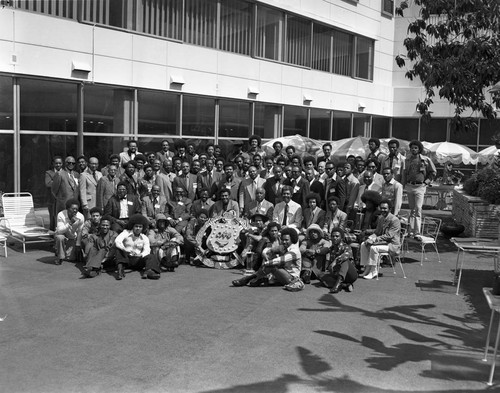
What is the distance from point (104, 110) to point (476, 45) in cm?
959

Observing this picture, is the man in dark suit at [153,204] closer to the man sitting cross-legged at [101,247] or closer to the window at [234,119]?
the man sitting cross-legged at [101,247]

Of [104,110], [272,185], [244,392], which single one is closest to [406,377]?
[244,392]

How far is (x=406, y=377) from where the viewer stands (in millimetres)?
6332

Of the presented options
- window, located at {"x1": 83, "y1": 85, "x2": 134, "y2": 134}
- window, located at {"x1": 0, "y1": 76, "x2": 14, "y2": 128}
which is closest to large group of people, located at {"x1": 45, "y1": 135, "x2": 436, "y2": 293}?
window, located at {"x1": 0, "y1": 76, "x2": 14, "y2": 128}

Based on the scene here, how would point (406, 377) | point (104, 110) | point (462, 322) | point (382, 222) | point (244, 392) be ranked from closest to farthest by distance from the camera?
point (244, 392), point (406, 377), point (462, 322), point (382, 222), point (104, 110)

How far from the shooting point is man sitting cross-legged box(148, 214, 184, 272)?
11664 millimetres

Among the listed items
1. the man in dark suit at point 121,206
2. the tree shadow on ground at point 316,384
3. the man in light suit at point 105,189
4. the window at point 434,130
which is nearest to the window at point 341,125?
the window at point 434,130

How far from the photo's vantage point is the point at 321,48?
26422 millimetres

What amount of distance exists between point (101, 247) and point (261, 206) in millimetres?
3242

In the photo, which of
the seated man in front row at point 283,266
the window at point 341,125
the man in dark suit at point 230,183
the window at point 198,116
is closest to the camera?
the seated man in front row at point 283,266

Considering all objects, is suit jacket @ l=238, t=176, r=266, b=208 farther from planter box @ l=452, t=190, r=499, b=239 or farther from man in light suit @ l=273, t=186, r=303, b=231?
planter box @ l=452, t=190, r=499, b=239

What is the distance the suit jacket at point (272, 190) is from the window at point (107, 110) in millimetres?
6059

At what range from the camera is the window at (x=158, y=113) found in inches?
730

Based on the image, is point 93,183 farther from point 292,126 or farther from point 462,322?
point 292,126
